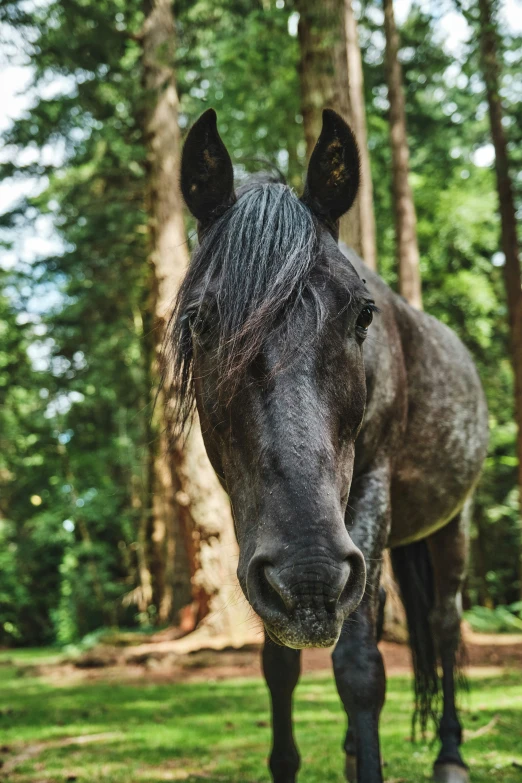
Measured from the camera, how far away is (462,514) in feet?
17.0

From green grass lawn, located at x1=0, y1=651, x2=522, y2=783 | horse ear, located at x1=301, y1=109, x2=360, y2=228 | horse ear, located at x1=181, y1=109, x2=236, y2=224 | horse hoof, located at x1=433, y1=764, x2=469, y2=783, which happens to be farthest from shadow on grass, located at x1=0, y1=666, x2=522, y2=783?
horse ear, located at x1=181, y1=109, x2=236, y2=224

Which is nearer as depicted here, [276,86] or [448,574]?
[448,574]

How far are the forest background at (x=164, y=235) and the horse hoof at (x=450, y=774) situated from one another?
12.5ft

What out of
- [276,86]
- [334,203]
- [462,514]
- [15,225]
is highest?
[276,86]

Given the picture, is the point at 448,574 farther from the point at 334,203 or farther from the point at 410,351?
the point at 334,203

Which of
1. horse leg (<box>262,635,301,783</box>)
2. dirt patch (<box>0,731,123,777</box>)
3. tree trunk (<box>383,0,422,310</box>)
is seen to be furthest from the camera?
tree trunk (<box>383,0,422,310</box>)

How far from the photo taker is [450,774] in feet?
13.9

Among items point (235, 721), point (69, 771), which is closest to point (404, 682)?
point (235, 721)

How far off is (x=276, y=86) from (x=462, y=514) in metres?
13.6

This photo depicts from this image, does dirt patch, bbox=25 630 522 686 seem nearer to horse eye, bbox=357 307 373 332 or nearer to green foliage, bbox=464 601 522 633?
green foliage, bbox=464 601 522 633

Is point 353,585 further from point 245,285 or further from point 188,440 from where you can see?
point 188,440

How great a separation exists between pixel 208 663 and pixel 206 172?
26.5 ft

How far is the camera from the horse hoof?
4.20 m

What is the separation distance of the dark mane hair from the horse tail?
2.72 meters
